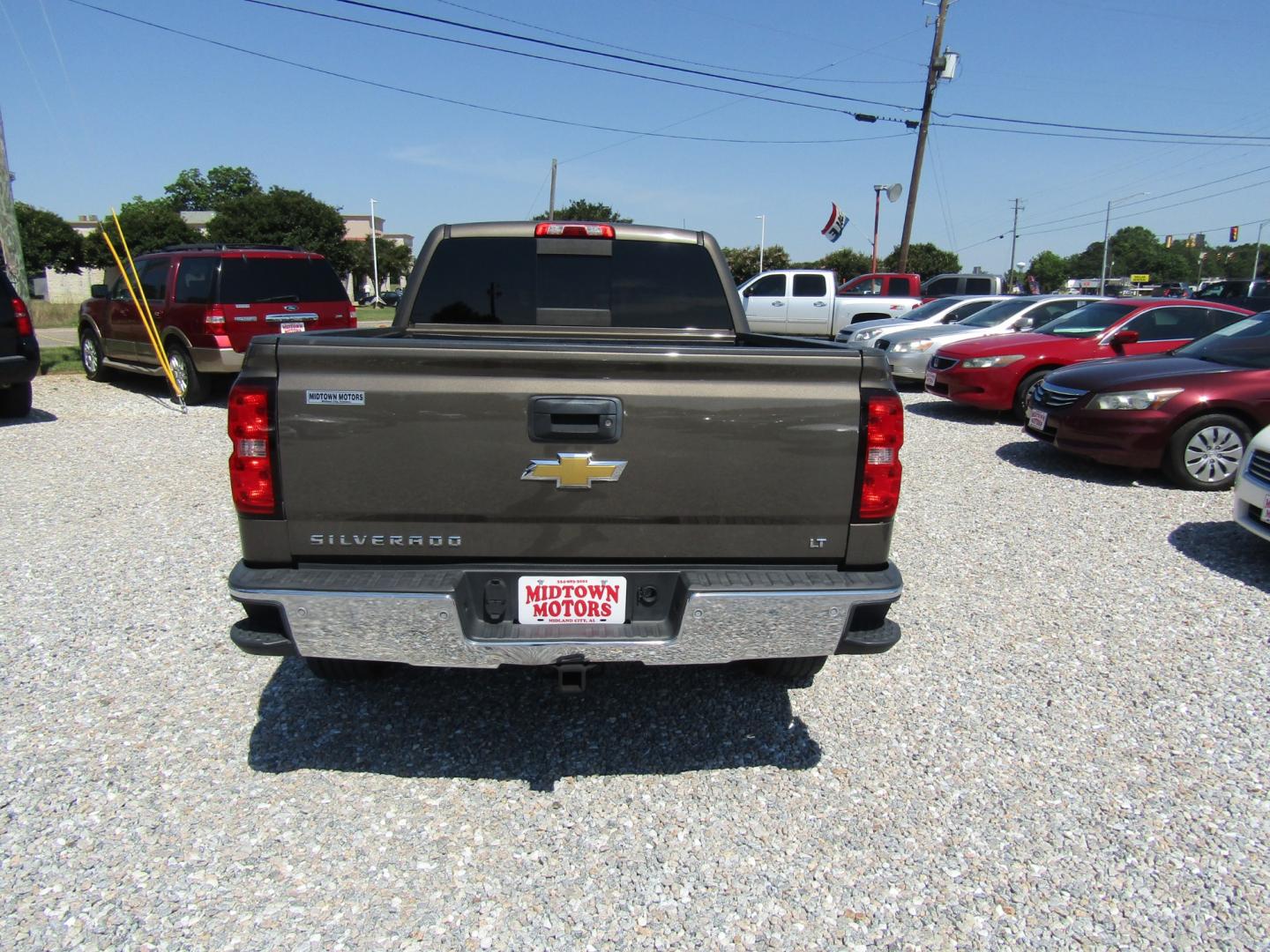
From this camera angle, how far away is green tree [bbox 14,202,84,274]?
65812mm

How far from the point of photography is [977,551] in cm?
557

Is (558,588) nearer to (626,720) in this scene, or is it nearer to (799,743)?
(626,720)

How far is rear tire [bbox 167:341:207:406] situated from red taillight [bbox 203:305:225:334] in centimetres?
66

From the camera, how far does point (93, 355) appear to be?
12.8 m

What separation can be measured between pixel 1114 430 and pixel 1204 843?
5.39 metres

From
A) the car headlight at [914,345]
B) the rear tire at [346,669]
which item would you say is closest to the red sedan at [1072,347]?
the car headlight at [914,345]

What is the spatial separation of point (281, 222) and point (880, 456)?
6168 cm

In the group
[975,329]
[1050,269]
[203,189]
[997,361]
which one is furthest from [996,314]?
[1050,269]

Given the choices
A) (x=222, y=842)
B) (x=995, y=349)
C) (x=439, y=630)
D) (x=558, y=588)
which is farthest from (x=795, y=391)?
(x=995, y=349)

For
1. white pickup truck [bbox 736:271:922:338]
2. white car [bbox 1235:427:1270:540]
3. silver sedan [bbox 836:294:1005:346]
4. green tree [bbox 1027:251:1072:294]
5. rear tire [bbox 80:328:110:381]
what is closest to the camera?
white car [bbox 1235:427:1270:540]

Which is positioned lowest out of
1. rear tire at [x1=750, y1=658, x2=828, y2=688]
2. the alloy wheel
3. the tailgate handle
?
rear tire at [x1=750, y1=658, x2=828, y2=688]

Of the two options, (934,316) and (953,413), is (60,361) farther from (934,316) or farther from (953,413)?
(934,316)

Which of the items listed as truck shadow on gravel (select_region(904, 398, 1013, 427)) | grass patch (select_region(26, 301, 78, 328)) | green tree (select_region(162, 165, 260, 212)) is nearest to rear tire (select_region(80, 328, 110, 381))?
truck shadow on gravel (select_region(904, 398, 1013, 427))

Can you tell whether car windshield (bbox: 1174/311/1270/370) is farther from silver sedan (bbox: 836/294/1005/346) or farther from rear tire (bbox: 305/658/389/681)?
rear tire (bbox: 305/658/389/681)
